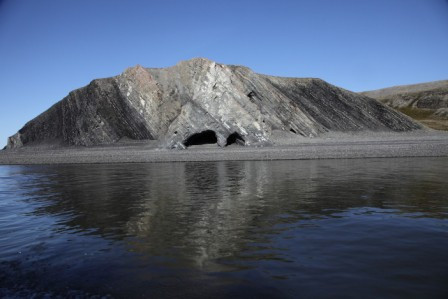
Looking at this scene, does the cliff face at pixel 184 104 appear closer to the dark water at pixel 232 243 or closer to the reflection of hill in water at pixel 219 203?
the reflection of hill in water at pixel 219 203

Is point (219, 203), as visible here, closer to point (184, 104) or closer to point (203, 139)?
point (203, 139)

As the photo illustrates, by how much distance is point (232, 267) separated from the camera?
6.83 metres

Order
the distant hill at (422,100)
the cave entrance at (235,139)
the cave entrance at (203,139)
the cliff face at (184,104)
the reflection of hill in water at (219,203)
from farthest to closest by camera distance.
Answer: the distant hill at (422,100) < the cliff face at (184,104) < the cave entrance at (203,139) < the cave entrance at (235,139) < the reflection of hill in water at (219,203)

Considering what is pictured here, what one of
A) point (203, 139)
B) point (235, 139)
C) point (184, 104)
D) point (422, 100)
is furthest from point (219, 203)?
point (422, 100)

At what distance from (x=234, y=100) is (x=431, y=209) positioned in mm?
41573

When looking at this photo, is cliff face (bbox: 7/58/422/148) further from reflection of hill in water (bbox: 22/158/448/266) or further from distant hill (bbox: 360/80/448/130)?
distant hill (bbox: 360/80/448/130)

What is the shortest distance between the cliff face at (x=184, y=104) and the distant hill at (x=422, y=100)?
43.4m

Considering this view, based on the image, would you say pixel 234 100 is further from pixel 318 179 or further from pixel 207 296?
pixel 207 296

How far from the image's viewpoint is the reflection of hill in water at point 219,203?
9.00m

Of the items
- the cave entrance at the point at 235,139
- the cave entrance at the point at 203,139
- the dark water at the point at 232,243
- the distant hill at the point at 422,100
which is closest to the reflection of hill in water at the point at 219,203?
the dark water at the point at 232,243

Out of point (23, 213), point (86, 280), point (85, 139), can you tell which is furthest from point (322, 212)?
point (85, 139)

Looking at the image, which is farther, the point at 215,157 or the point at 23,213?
the point at 215,157

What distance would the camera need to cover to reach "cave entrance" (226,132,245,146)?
51.0m

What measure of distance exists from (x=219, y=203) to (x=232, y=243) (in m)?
5.10
